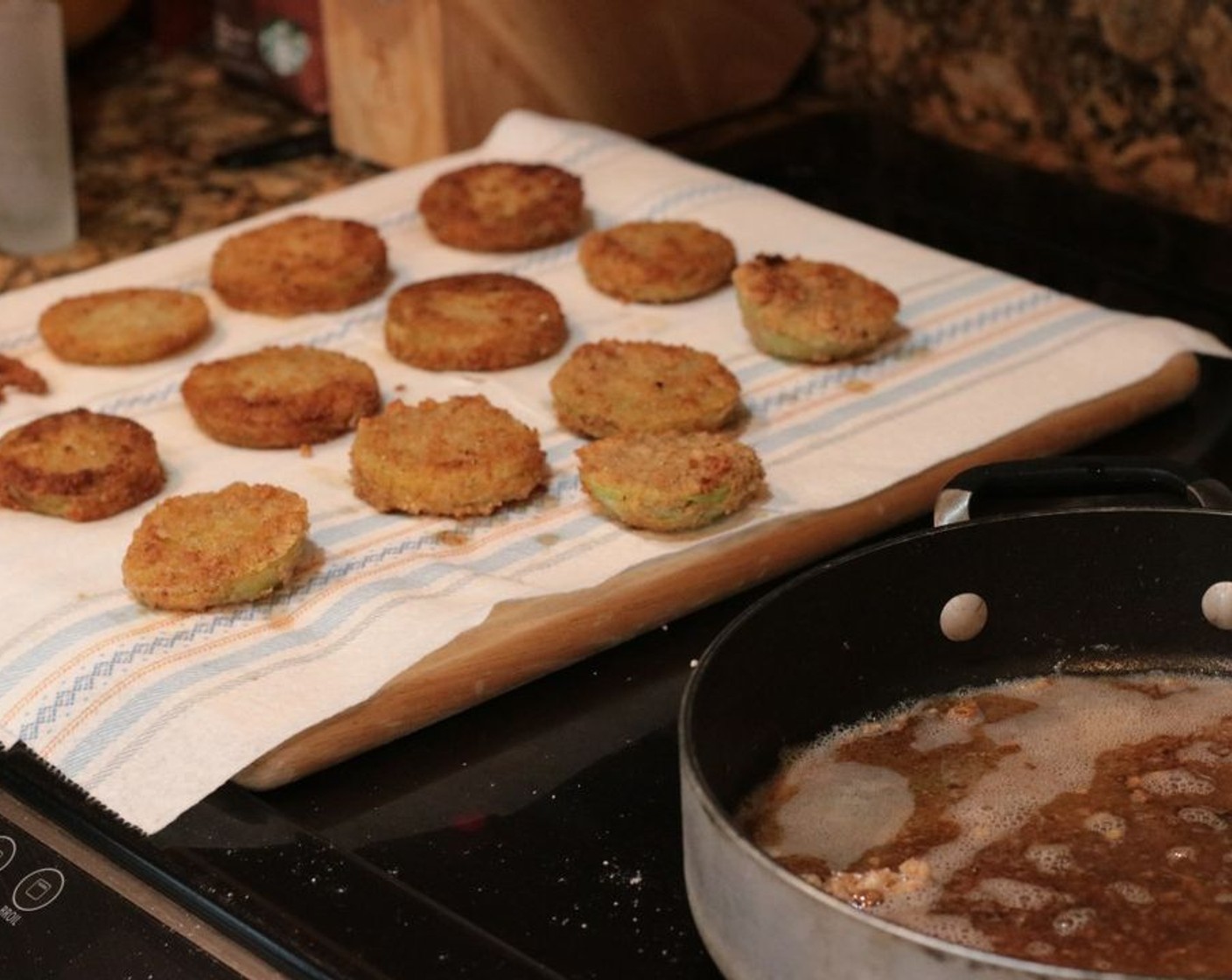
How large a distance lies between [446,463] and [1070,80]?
0.89 m

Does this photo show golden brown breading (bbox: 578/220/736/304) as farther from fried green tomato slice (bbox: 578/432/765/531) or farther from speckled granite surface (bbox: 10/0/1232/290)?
speckled granite surface (bbox: 10/0/1232/290)

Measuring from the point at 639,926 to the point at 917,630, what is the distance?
23 cm

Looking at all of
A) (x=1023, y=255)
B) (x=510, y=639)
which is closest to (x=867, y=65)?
(x=1023, y=255)

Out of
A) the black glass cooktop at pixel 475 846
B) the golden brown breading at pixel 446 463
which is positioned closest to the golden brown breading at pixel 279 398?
the golden brown breading at pixel 446 463

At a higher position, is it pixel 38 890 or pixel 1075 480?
pixel 1075 480

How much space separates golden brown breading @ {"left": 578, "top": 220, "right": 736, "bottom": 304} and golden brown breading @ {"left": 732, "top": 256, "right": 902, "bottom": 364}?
62 mm

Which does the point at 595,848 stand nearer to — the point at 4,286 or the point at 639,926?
the point at 639,926

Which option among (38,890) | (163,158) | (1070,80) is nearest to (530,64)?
(163,158)

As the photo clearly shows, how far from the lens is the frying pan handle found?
1.09 m

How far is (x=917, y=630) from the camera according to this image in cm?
103

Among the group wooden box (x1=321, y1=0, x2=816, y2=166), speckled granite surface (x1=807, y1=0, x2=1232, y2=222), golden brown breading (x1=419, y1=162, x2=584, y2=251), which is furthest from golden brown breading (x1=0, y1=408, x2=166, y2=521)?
speckled granite surface (x1=807, y1=0, x2=1232, y2=222)

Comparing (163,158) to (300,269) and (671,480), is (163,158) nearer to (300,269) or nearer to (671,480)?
(300,269)

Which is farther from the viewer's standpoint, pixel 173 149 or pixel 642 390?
pixel 173 149

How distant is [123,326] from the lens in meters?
1.48
